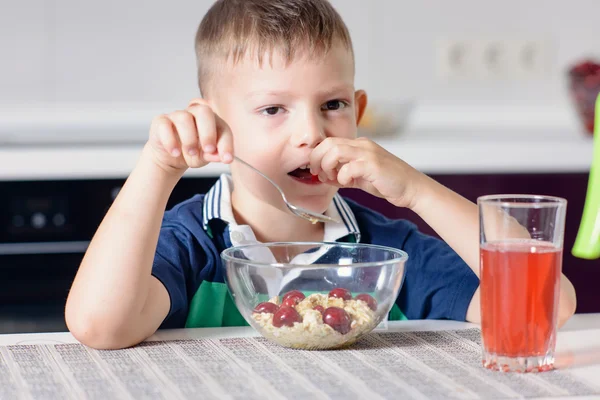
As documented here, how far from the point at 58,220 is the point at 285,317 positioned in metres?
1.31

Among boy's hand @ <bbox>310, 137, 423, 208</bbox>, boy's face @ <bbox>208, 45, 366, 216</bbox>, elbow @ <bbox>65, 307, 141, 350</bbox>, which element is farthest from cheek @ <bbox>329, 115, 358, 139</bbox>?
elbow @ <bbox>65, 307, 141, 350</bbox>

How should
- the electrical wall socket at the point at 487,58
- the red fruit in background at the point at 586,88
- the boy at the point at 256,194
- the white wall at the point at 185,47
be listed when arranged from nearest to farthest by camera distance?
1. the boy at the point at 256,194
2. the red fruit in background at the point at 586,88
3. the white wall at the point at 185,47
4. the electrical wall socket at the point at 487,58

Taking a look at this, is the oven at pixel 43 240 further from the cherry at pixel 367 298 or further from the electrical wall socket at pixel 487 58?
the cherry at pixel 367 298

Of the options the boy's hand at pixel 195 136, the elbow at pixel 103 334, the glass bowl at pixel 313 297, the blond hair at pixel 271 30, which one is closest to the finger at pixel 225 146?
the boy's hand at pixel 195 136

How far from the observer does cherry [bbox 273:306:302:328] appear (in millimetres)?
913

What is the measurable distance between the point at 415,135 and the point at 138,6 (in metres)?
0.88

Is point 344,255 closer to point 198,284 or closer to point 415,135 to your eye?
point 198,284

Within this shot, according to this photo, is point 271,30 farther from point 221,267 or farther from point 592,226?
point 592,226

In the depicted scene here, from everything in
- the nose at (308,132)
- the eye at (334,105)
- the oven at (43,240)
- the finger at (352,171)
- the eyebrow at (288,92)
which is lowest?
the oven at (43,240)

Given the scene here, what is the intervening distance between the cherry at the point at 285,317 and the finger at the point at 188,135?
180mm

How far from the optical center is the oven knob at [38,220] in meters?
2.07

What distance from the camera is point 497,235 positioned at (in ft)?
2.77

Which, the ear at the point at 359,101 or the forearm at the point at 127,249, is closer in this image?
the forearm at the point at 127,249

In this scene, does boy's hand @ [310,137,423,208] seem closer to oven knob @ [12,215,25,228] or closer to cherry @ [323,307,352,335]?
cherry @ [323,307,352,335]
